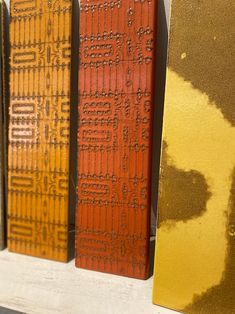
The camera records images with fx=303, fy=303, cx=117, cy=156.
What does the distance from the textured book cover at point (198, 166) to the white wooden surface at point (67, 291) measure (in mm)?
126

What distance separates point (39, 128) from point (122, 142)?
499mm

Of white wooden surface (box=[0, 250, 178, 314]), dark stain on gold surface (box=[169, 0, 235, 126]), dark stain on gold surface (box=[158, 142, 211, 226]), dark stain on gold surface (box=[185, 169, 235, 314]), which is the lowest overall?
white wooden surface (box=[0, 250, 178, 314])

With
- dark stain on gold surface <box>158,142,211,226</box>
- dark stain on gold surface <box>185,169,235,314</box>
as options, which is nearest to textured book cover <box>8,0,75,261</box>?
dark stain on gold surface <box>158,142,211,226</box>

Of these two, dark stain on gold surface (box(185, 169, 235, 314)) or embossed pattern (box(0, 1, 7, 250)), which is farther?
embossed pattern (box(0, 1, 7, 250))

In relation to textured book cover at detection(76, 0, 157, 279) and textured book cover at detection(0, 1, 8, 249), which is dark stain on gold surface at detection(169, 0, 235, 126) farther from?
textured book cover at detection(0, 1, 8, 249)

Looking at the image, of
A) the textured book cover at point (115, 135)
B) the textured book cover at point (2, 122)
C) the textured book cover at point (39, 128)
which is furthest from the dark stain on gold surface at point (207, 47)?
the textured book cover at point (2, 122)

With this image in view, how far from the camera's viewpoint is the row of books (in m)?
1.18

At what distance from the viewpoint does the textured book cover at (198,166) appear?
116cm

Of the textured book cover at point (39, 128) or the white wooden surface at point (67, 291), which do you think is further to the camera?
the textured book cover at point (39, 128)

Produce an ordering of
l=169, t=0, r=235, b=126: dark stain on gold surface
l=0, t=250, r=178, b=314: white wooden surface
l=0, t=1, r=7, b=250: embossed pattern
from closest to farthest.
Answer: l=169, t=0, r=235, b=126: dark stain on gold surface, l=0, t=250, r=178, b=314: white wooden surface, l=0, t=1, r=7, b=250: embossed pattern

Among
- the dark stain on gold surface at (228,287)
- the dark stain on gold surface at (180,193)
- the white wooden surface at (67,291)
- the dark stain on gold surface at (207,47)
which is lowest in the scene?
the white wooden surface at (67,291)

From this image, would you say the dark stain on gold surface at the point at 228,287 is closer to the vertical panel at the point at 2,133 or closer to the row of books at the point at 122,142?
the row of books at the point at 122,142

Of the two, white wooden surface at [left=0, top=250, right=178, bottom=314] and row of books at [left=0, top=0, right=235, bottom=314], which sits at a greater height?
row of books at [left=0, top=0, right=235, bottom=314]

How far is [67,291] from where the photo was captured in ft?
4.49
